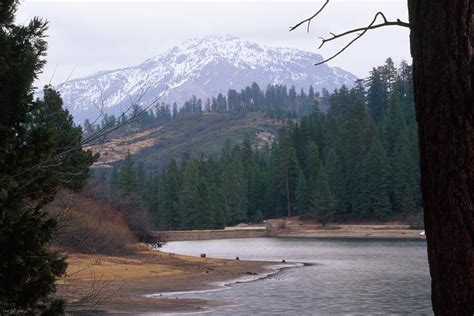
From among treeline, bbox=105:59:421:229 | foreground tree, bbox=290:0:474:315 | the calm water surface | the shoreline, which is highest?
treeline, bbox=105:59:421:229

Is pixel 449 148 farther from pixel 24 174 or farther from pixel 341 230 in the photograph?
pixel 341 230

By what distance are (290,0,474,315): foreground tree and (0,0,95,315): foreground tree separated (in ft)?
17.4

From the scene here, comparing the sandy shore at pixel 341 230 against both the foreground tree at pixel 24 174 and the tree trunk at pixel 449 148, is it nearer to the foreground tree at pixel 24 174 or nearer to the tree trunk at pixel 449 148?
the foreground tree at pixel 24 174

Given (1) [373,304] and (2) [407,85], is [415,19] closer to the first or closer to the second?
(1) [373,304]

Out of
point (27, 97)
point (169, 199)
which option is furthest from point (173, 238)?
point (27, 97)

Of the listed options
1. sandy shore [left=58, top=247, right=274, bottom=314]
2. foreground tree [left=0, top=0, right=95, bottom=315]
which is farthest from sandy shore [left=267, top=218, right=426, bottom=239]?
foreground tree [left=0, top=0, right=95, bottom=315]

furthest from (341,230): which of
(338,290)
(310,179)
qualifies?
(338,290)

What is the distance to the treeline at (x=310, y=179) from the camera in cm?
10212

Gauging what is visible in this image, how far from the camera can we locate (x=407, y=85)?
142 m

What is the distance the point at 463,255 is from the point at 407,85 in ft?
467

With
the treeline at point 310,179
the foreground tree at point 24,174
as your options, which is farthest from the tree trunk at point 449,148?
the treeline at point 310,179

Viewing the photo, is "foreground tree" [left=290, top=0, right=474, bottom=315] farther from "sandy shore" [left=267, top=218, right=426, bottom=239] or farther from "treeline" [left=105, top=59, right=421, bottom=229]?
"treeline" [left=105, top=59, right=421, bottom=229]

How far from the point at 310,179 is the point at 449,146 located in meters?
111

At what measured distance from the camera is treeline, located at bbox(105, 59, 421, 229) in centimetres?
10212
